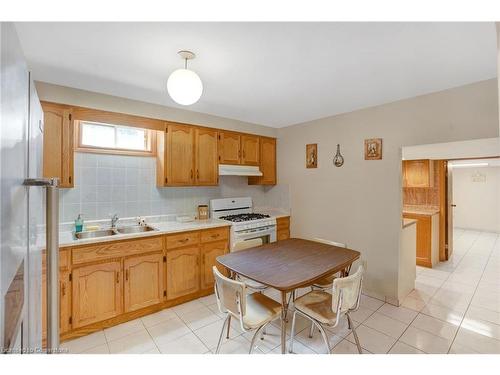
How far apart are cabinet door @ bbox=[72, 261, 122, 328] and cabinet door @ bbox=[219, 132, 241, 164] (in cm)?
180

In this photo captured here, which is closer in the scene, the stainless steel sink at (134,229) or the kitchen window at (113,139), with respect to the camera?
the kitchen window at (113,139)

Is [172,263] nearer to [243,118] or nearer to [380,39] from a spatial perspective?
[243,118]

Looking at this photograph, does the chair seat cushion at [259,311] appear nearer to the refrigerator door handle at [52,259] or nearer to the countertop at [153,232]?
the countertop at [153,232]

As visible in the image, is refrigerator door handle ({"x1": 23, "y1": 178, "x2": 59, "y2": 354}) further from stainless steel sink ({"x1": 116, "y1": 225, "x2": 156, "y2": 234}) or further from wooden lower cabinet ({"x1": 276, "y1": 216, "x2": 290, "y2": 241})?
wooden lower cabinet ({"x1": 276, "y1": 216, "x2": 290, "y2": 241})

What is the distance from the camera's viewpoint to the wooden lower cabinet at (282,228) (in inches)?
139

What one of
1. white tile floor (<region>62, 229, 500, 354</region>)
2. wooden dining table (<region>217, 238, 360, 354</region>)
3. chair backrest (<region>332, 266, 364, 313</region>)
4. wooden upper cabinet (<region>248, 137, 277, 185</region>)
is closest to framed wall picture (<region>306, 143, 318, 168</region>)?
wooden upper cabinet (<region>248, 137, 277, 185</region>)

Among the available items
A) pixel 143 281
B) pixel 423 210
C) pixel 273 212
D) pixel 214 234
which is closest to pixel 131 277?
pixel 143 281

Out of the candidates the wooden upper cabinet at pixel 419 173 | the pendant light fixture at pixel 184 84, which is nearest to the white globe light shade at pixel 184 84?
the pendant light fixture at pixel 184 84

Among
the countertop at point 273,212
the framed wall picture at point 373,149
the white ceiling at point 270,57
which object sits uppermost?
the white ceiling at point 270,57

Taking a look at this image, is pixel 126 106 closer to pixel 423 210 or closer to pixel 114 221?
pixel 114 221

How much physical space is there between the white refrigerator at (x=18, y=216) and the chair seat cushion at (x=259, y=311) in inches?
47.5
